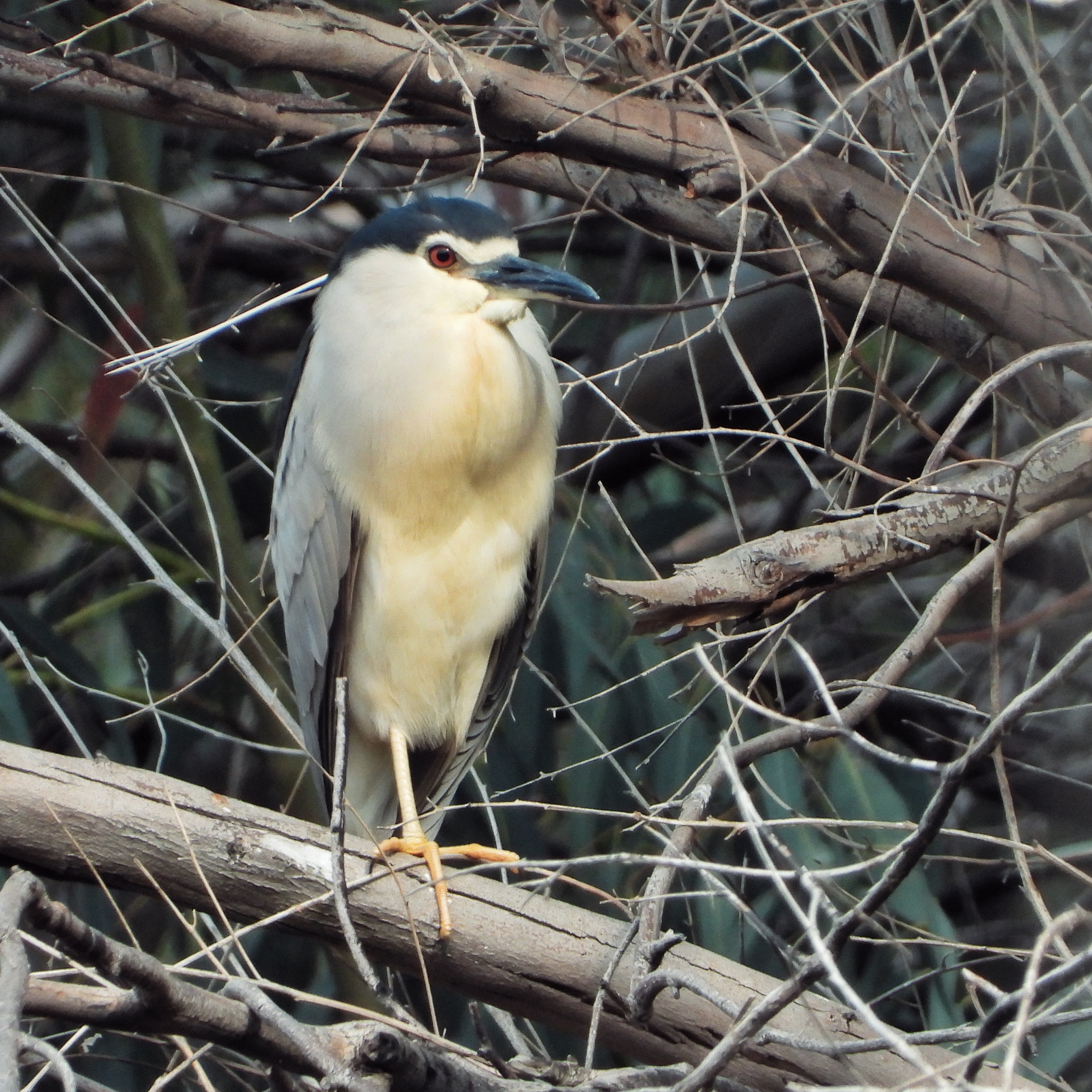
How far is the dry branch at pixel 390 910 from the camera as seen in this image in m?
1.39

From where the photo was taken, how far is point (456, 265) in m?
1.98

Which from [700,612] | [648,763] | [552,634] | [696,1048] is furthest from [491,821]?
[552,634]

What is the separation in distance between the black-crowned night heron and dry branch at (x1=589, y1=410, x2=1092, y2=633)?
64 cm

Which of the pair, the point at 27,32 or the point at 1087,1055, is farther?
the point at 1087,1055

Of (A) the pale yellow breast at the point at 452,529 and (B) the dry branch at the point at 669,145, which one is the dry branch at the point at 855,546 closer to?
(B) the dry branch at the point at 669,145

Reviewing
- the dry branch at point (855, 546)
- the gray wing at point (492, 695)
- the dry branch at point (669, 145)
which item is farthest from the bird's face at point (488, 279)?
the dry branch at point (855, 546)

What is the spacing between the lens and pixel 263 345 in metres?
3.39

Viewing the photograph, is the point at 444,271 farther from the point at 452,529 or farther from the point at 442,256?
the point at 452,529

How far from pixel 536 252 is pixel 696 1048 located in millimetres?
2243

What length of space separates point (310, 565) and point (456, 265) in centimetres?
51

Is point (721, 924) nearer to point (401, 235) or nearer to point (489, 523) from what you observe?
point (489, 523)

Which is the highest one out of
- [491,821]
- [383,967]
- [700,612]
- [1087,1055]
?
[700,612]

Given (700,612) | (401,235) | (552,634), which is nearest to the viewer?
(700,612)

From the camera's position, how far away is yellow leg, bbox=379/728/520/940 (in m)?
1.79
